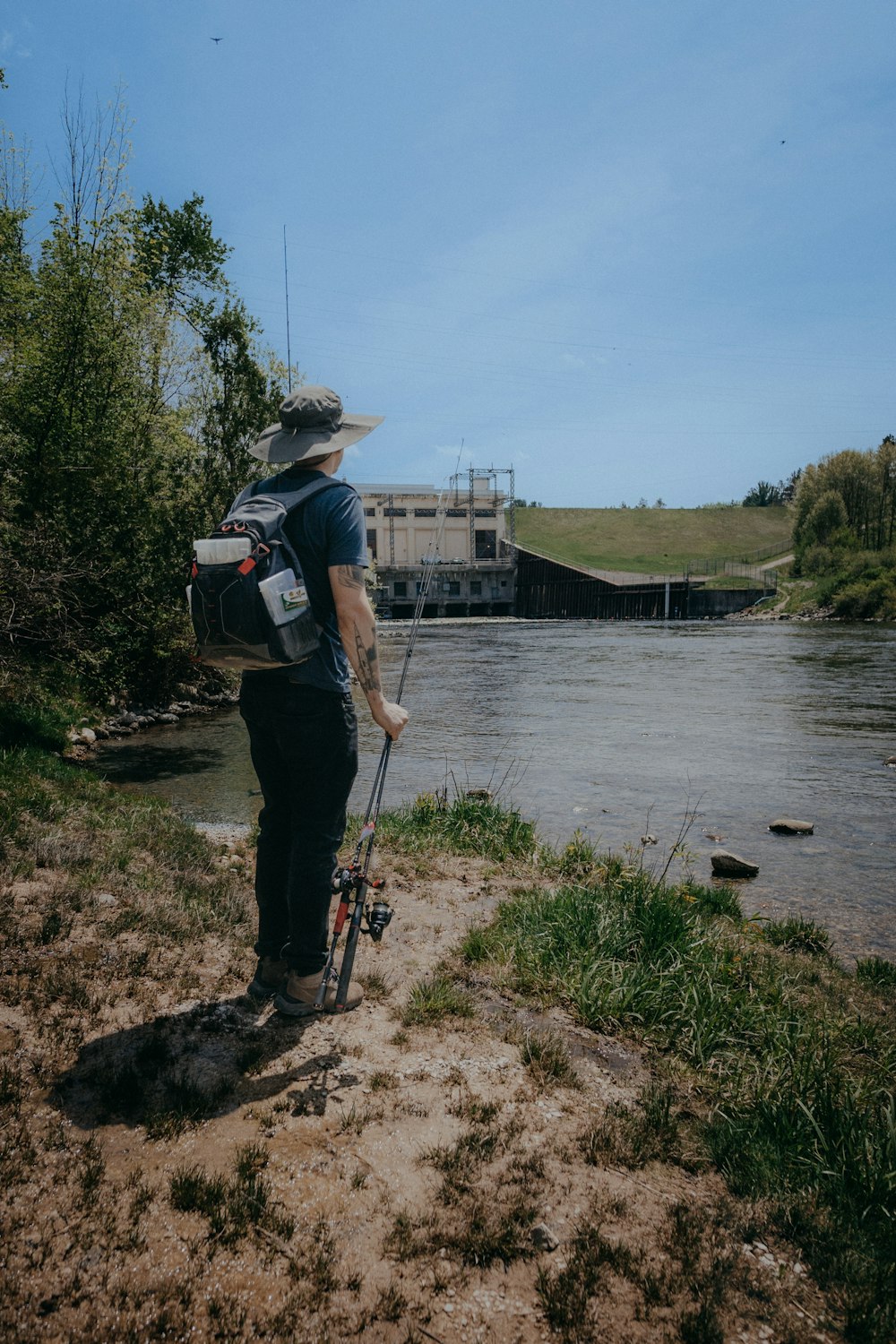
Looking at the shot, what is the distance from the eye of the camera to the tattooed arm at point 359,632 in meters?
3.43

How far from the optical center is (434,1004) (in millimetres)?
3867

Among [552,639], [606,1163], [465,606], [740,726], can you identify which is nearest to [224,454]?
[740,726]

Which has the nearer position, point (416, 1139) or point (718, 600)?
point (416, 1139)

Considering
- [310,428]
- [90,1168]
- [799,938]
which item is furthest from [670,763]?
[90,1168]

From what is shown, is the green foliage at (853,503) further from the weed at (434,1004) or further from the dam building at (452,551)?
the weed at (434,1004)

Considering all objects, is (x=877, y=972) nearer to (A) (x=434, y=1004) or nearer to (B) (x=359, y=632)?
(A) (x=434, y=1004)

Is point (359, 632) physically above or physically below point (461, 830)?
above

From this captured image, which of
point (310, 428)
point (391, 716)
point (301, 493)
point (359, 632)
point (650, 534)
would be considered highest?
point (650, 534)

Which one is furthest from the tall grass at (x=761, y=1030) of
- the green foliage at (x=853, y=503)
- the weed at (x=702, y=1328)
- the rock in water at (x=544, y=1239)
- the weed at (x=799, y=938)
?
the green foliage at (x=853, y=503)

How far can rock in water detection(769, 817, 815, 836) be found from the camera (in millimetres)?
8648

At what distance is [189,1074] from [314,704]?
162 cm

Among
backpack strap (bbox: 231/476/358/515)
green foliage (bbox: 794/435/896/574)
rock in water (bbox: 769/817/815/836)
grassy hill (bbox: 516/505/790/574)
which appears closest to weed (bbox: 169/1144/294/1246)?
backpack strap (bbox: 231/476/358/515)

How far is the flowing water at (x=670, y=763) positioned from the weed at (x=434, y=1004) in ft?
10.9

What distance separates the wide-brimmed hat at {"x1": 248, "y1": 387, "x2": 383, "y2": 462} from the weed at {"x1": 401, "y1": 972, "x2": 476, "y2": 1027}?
8.92 feet
